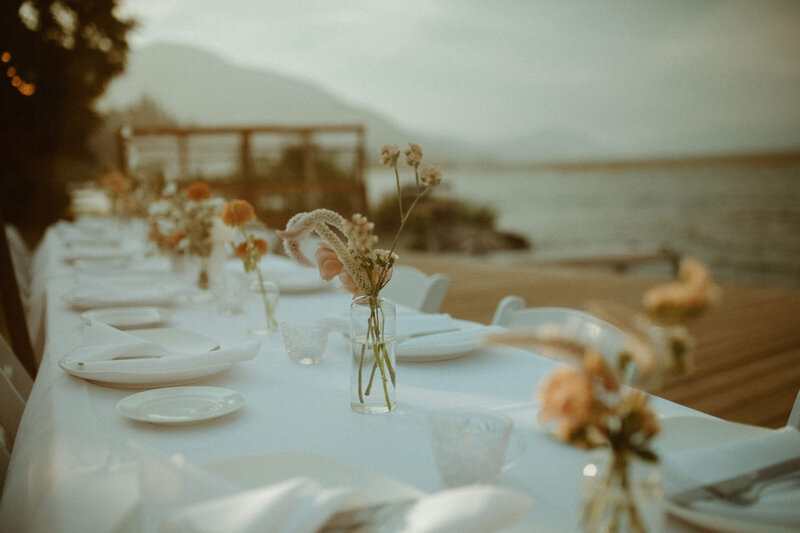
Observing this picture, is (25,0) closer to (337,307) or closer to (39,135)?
(39,135)

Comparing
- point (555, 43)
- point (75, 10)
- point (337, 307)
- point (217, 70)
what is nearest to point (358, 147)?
point (75, 10)

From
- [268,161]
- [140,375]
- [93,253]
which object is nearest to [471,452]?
[140,375]

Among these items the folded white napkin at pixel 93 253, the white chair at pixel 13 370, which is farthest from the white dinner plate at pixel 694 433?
the folded white napkin at pixel 93 253

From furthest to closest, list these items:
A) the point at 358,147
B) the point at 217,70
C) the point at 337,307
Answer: the point at 217,70 < the point at 358,147 < the point at 337,307

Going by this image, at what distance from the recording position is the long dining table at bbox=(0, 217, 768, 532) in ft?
2.48

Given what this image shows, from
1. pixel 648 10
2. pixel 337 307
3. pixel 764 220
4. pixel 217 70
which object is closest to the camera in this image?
pixel 337 307

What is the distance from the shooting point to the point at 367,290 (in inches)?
40.3

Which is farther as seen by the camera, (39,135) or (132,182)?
(39,135)

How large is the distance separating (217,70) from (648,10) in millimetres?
9745

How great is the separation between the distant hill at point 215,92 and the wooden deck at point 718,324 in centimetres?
206

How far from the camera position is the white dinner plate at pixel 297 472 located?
0.75 metres

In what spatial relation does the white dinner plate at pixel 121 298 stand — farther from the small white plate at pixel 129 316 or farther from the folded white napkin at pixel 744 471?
the folded white napkin at pixel 744 471

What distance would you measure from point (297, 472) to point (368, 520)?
0.59 ft

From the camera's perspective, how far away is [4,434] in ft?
5.07
